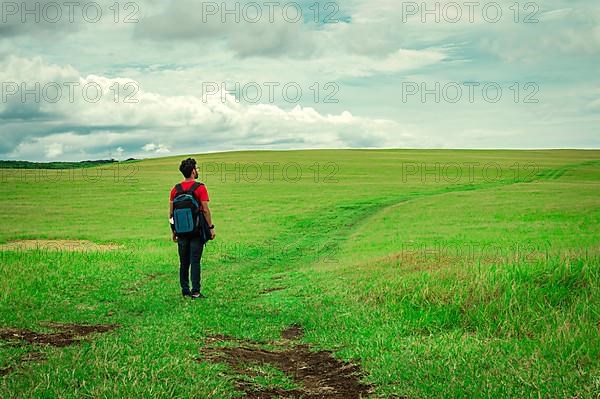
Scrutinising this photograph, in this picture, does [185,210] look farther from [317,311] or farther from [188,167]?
[317,311]

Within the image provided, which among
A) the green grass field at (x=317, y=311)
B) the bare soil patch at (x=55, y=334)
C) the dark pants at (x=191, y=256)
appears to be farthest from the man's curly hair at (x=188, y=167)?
the bare soil patch at (x=55, y=334)

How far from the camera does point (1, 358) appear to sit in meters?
7.96

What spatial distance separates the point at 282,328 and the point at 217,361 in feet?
10.5

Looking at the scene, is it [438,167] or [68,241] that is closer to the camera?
[68,241]

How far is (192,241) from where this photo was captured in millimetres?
14070

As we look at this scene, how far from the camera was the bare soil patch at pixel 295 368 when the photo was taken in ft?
23.9

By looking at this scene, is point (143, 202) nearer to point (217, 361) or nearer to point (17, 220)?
point (17, 220)

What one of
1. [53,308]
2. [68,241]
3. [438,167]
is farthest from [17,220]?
[438,167]

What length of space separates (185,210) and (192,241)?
899 millimetres

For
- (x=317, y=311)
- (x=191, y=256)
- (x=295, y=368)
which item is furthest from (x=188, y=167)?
(x=295, y=368)

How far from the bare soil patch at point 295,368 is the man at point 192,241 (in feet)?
13.3

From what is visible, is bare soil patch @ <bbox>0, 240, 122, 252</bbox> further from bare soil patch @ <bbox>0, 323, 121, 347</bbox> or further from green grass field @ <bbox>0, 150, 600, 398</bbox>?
bare soil patch @ <bbox>0, 323, 121, 347</bbox>

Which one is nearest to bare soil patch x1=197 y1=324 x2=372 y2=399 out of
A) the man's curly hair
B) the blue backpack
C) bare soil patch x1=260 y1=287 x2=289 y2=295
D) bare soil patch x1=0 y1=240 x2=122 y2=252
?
the blue backpack

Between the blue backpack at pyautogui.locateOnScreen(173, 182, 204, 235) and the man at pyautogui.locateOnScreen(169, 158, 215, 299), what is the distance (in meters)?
0.09
